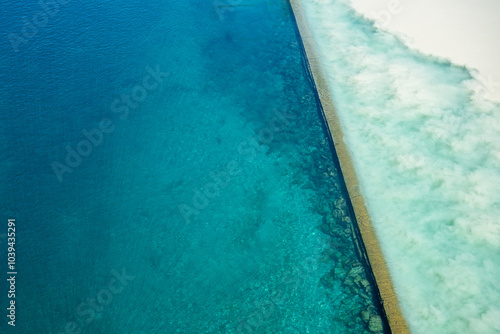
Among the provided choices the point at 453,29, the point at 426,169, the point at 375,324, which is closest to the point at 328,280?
the point at 375,324

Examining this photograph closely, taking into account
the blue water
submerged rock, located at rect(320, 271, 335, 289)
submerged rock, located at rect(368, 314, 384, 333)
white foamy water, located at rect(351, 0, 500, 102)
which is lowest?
submerged rock, located at rect(368, 314, 384, 333)

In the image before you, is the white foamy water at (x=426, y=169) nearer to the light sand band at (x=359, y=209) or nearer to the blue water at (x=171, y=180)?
the light sand band at (x=359, y=209)

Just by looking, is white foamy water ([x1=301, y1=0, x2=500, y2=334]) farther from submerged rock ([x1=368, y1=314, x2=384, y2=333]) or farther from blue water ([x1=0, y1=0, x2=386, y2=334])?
blue water ([x1=0, y1=0, x2=386, y2=334])

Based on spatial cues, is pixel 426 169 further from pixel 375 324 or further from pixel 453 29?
pixel 453 29

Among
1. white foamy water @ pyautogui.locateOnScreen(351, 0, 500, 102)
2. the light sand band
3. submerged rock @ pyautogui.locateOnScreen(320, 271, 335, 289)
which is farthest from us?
white foamy water @ pyautogui.locateOnScreen(351, 0, 500, 102)

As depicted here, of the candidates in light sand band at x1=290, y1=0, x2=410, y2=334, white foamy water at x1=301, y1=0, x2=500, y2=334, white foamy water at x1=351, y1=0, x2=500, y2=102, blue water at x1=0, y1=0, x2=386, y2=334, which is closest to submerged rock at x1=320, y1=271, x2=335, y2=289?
blue water at x1=0, y1=0, x2=386, y2=334

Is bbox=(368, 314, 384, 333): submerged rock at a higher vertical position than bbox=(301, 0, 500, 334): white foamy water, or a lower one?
lower

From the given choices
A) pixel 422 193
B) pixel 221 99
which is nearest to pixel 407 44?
pixel 422 193
